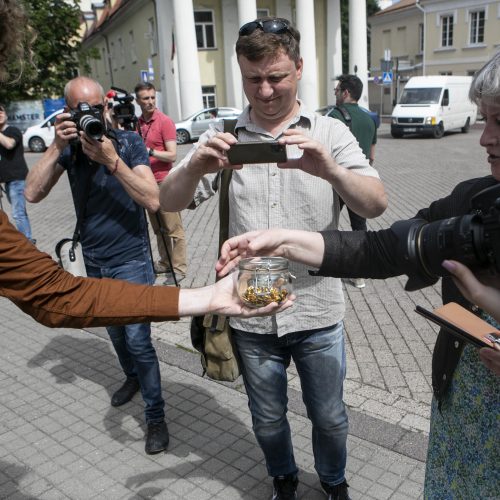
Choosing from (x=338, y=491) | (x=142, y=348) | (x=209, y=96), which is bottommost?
(x=338, y=491)

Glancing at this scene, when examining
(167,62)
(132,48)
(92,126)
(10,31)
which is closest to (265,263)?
(10,31)

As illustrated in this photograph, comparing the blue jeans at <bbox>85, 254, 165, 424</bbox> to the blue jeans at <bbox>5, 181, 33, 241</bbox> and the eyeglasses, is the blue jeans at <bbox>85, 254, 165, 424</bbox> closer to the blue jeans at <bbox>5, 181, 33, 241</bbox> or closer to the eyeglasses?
the eyeglasses

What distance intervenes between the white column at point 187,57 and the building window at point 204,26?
3.22 metres

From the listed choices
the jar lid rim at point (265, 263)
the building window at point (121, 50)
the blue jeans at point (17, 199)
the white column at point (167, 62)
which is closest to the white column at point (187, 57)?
the white column at point (167, 62)

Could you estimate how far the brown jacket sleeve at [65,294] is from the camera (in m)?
1.76

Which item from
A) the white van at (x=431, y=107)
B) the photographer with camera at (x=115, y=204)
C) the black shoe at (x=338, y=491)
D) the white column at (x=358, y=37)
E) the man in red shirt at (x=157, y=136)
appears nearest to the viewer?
the black shoe at (x=338, y=491)

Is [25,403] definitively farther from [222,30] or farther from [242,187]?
[222,30]

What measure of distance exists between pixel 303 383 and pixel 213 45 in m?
29.9

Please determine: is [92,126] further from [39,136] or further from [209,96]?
[209,96]

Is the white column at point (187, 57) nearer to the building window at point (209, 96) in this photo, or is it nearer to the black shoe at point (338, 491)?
the building window at point (209, 96)

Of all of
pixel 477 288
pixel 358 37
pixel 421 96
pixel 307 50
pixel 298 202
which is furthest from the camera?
pixel 358 37

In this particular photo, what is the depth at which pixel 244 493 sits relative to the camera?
2.88 m

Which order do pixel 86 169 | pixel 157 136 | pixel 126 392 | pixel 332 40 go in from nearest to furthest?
1. pixel 86 169
2. pixel 126 392
3. pixel 157 136
4. pixel 332 40

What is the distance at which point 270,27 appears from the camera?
2.20 meters
